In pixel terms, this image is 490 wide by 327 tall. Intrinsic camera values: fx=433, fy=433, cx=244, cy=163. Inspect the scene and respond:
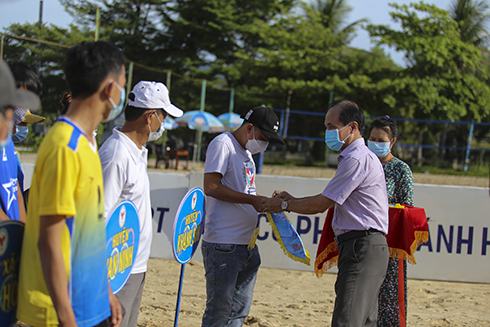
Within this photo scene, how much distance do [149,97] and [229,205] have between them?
908mm

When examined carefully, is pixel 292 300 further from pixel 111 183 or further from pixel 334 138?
pixel 111 183

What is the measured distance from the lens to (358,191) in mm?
2633

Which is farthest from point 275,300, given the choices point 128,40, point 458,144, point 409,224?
point 458,144

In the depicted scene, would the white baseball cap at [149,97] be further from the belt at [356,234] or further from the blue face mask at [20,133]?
the belt at [356,234]

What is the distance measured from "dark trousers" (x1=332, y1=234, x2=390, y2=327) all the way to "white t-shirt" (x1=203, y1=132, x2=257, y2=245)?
644 mm

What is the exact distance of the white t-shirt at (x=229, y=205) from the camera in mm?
2770

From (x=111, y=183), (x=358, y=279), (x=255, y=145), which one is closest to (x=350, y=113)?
(x=255, y=145)

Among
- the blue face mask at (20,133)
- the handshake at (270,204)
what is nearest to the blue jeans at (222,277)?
the handshake at (270,204)

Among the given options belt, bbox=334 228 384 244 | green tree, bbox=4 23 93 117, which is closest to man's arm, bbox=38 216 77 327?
belt, bbox=334 228 384 244

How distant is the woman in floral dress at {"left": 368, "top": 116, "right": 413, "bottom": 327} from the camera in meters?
3.37

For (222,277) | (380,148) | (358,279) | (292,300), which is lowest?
(292,300)

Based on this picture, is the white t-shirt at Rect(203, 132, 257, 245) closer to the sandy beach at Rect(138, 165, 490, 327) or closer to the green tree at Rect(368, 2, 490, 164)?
the sandy beach at Rect(138, 165, 490, 327)

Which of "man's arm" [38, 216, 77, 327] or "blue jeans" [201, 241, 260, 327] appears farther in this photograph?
"blue jeans" [201, 241, 260, 327]

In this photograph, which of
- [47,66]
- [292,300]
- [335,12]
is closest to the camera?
[292,300]
